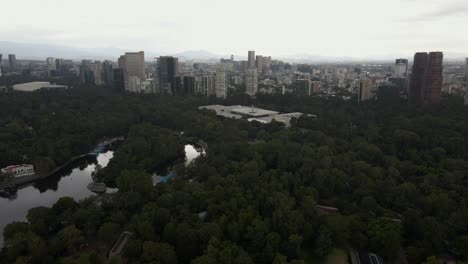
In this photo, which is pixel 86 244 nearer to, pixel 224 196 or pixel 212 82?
pixel 224 196

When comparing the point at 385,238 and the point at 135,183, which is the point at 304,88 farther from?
the point at 385,238

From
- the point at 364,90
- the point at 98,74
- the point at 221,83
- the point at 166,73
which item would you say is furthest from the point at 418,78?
the point at 98,74

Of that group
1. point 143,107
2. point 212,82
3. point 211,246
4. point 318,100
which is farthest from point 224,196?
point 212,82

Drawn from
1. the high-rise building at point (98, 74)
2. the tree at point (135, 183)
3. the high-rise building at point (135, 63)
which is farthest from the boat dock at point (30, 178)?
the high-rise building at point (135, 63)

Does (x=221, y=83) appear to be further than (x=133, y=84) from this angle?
No

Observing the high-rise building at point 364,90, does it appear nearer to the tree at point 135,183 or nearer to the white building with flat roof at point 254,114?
the white building with flat roof at point 254,114

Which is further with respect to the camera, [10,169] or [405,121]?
[405,121]
